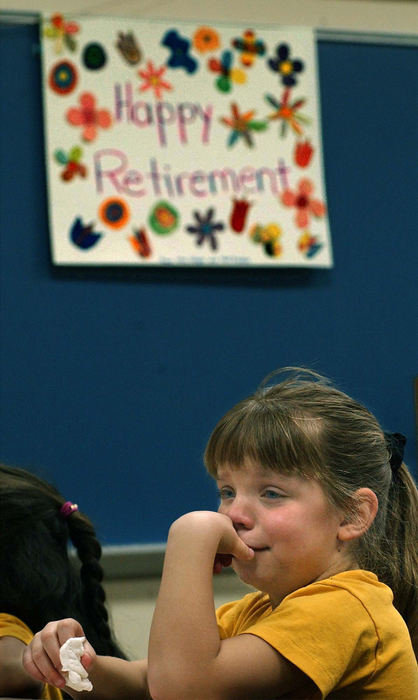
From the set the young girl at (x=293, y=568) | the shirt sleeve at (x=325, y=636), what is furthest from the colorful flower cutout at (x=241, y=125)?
the shirt sleeve at (x=325, y=636)

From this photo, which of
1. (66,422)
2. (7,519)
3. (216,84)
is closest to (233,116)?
(216,84)

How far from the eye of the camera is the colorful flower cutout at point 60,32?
5.59ft

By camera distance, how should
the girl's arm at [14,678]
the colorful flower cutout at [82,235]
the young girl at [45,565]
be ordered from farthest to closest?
the colorful flower cutout at [82,235]
the young girl at [45,565]
the girl's arm at [14,678]

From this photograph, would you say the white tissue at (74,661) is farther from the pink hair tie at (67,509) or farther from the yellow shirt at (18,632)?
the pink hair tie at (67,509)

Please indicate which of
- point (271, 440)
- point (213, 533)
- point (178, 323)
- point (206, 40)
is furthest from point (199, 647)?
point (206, 40)

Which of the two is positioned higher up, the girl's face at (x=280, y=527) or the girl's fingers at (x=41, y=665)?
the girl's face at (x=280, y=527)

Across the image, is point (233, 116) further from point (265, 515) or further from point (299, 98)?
point (265, 515)

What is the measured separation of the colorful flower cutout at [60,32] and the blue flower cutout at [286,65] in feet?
1.22

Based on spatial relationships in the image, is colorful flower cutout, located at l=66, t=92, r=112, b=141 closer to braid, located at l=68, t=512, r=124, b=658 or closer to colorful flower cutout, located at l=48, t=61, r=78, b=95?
colorful flower cutout, located at l=48, t=61, r=78, b=95

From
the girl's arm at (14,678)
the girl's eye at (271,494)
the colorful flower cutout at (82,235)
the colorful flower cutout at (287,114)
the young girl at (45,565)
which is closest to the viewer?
the girl's eye at (271,494)

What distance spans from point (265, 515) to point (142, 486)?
36.4 inches

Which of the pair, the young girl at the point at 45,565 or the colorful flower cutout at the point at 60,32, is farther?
the colorful flower cutout at the point at 60,32

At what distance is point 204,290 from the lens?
69.1 inches

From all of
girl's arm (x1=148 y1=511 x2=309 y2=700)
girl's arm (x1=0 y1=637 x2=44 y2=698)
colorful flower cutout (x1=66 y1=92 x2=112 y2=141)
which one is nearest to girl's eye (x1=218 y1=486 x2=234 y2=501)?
girl's arm (x1=148 y1=511 x2=309 y2=700)
